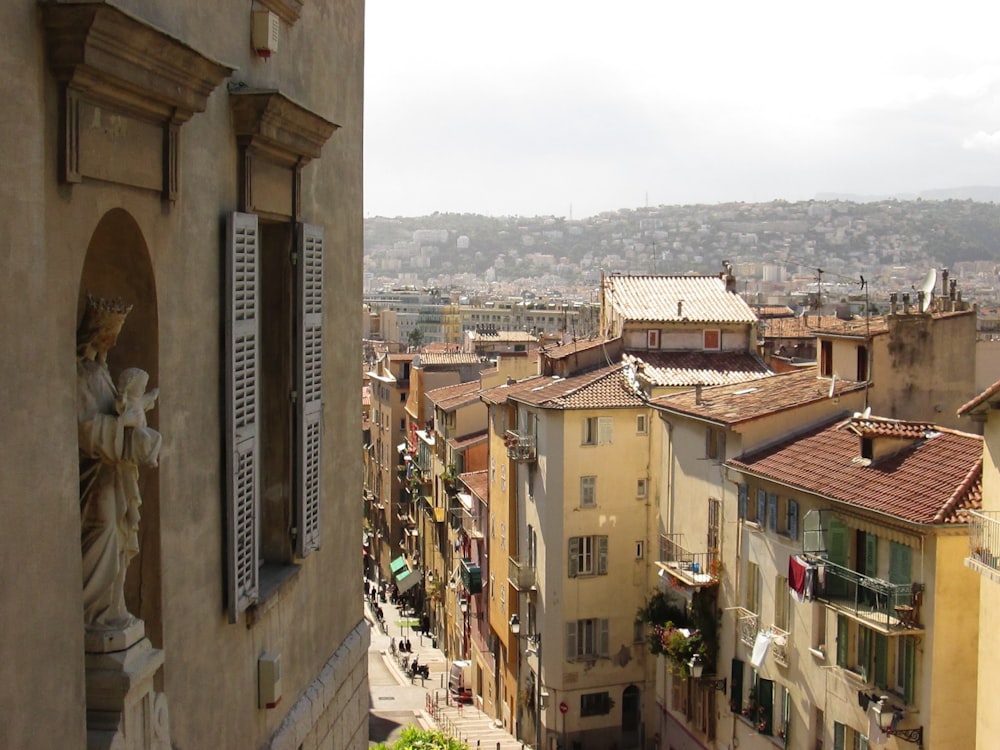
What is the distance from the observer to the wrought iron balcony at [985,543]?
1781cm

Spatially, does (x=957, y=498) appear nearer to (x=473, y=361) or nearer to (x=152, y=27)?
(x=152, y=27)

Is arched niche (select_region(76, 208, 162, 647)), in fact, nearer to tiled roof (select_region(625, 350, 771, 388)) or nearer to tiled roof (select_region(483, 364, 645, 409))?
tiled roof (select_region(483, 364, 645, 409))

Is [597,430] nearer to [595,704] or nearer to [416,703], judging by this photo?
[595,704]

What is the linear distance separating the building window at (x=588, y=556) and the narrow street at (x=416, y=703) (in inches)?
223

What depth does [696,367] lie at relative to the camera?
41.9 meters

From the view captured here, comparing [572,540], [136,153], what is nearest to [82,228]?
[136,153]

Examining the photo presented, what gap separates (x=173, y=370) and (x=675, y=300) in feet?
127

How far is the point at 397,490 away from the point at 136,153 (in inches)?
2968

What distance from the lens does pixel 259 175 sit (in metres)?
8.64

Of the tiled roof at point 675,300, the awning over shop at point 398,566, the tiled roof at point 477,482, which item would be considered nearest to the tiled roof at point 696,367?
the tiled roof at point 675,300

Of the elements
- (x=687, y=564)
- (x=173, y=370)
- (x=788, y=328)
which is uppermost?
(x=173, y=370)

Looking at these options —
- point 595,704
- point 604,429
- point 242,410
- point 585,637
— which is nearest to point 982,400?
point 242,410

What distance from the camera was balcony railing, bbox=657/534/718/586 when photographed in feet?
101

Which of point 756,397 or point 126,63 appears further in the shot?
point 756,397
